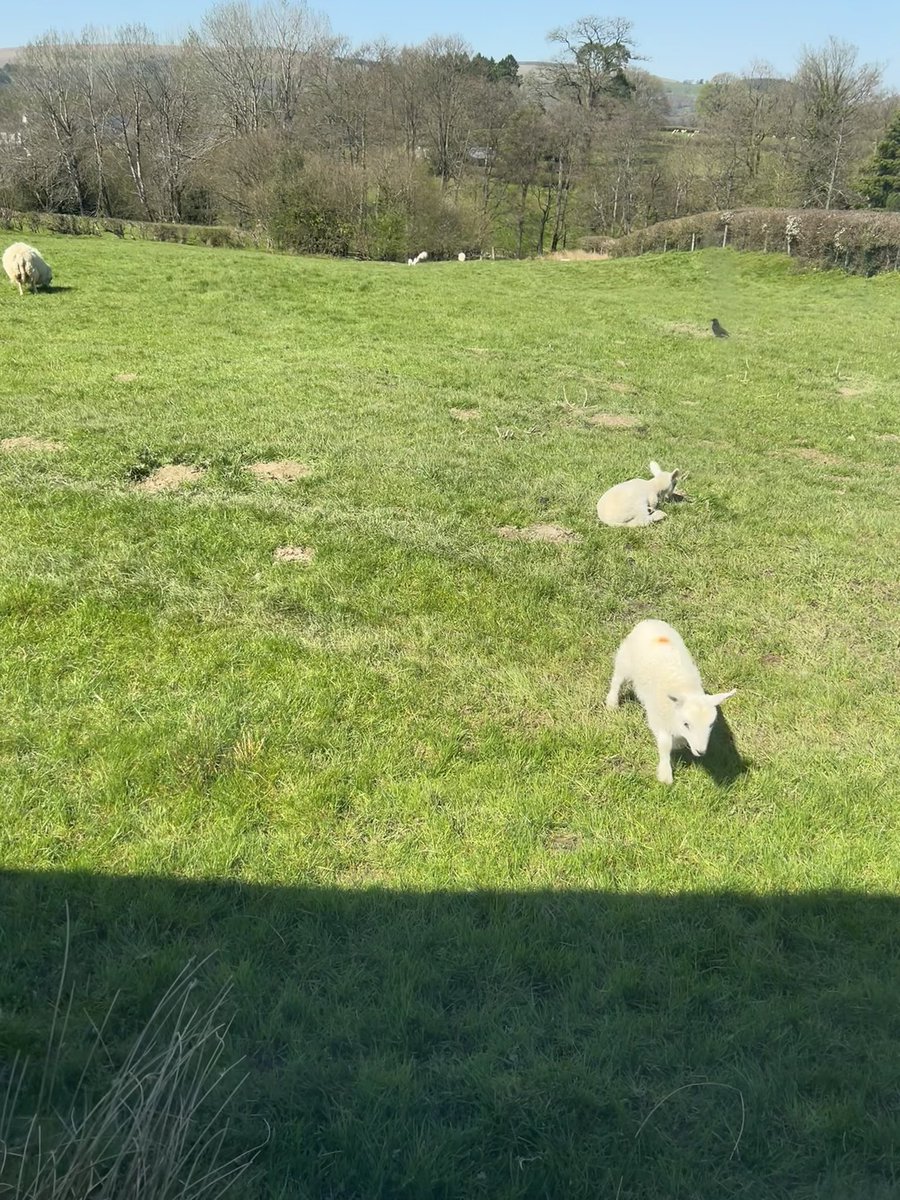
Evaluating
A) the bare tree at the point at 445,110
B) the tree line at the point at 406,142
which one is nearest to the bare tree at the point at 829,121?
the tree line at the point at 406,142

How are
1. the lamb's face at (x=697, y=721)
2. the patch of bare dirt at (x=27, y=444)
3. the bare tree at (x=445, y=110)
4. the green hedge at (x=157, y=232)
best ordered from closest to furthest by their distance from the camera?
1. the lamb's face at (x=697, y=721)
2. the patch of bare dirt at (x=27, y=444)
3. the green hedge at (x=157, y=232)
4. the bare tree at (x=445, y=110)

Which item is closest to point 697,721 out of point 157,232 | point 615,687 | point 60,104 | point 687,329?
point 615,687

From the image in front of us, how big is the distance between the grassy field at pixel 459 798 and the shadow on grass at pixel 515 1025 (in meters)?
0.01

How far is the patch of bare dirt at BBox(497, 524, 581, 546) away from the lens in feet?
26.8

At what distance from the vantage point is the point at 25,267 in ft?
58.7

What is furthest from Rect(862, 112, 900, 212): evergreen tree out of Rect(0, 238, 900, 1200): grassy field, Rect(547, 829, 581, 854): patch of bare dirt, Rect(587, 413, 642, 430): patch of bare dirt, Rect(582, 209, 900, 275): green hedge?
Rect(547, 829, 581, 854): patch of bare dirt

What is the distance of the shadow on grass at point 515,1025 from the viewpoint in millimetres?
2857

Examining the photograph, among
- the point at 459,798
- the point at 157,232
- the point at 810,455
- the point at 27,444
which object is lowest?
the point at 459,798

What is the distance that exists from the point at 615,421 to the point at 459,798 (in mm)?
8950

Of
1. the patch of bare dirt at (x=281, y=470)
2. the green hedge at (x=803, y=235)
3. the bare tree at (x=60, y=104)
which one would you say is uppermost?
the bare tree at (x=60, y=104)

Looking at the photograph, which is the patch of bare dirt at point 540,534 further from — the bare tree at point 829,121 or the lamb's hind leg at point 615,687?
the bare tree at point 829,121

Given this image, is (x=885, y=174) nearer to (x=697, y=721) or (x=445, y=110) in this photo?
(x=445, y=110)

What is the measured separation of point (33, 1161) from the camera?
2447 mm

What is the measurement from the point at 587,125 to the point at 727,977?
55508 mm
